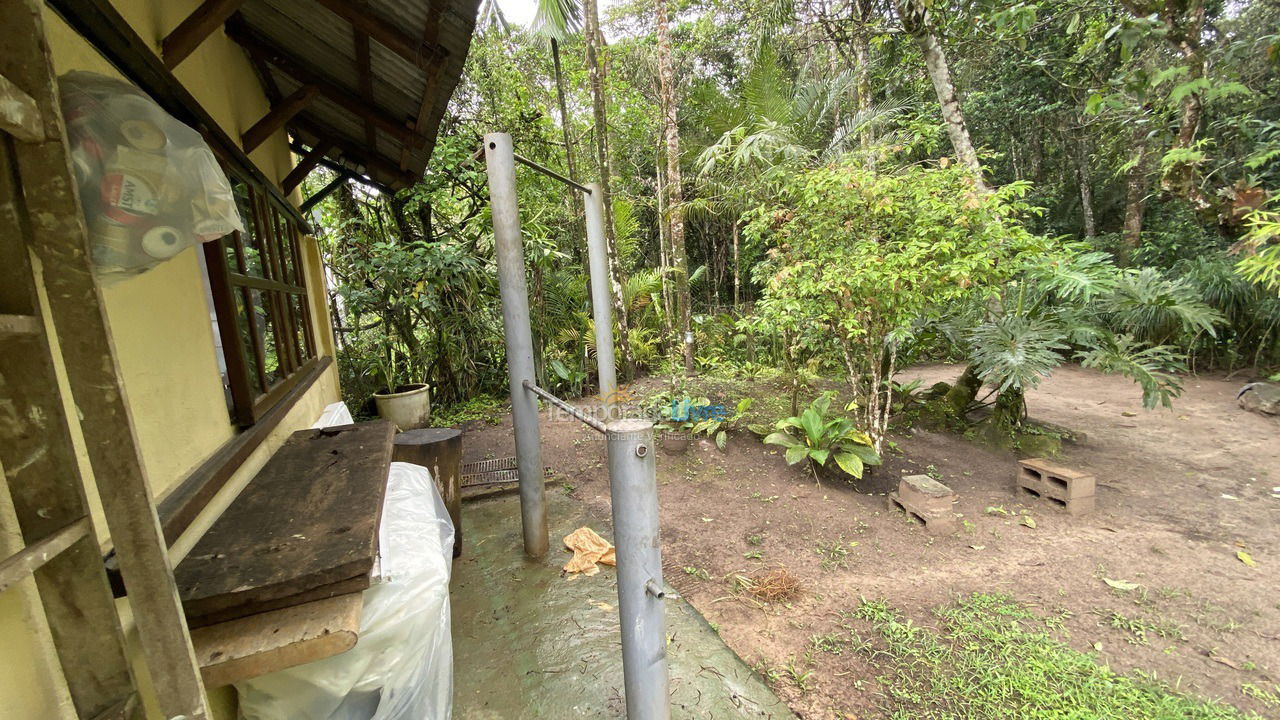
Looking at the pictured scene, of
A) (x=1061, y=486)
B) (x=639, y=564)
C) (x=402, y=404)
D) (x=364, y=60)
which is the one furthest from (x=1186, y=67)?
(x=402, y=404)

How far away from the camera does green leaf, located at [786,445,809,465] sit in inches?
149

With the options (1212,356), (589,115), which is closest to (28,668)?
(589,115)

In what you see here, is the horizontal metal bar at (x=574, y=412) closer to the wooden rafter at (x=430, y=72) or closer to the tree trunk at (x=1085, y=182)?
the wooden rafter at (x=430, y=72)

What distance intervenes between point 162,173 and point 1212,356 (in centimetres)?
1055

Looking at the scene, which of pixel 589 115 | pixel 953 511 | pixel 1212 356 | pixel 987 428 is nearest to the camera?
pixel 953 511

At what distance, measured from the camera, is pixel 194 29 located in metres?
1.73

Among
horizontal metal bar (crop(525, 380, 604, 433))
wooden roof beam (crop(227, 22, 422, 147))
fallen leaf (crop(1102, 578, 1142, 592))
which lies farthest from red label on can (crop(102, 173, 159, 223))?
fallen leaf (crop(1102, 578, 1142, 592))

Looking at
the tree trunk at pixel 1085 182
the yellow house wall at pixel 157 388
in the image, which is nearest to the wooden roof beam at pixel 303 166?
the yellow house wall at pixel 157 388

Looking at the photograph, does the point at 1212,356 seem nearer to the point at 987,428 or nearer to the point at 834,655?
the point at 987,428

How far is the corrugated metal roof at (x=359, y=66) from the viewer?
6.80 feet

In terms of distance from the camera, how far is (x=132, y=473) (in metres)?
0.83

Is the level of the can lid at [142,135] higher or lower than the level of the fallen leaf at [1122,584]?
higher

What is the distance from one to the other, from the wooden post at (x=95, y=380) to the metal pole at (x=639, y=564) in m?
0.87

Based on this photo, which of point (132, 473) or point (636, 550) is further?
point (636, 550)
